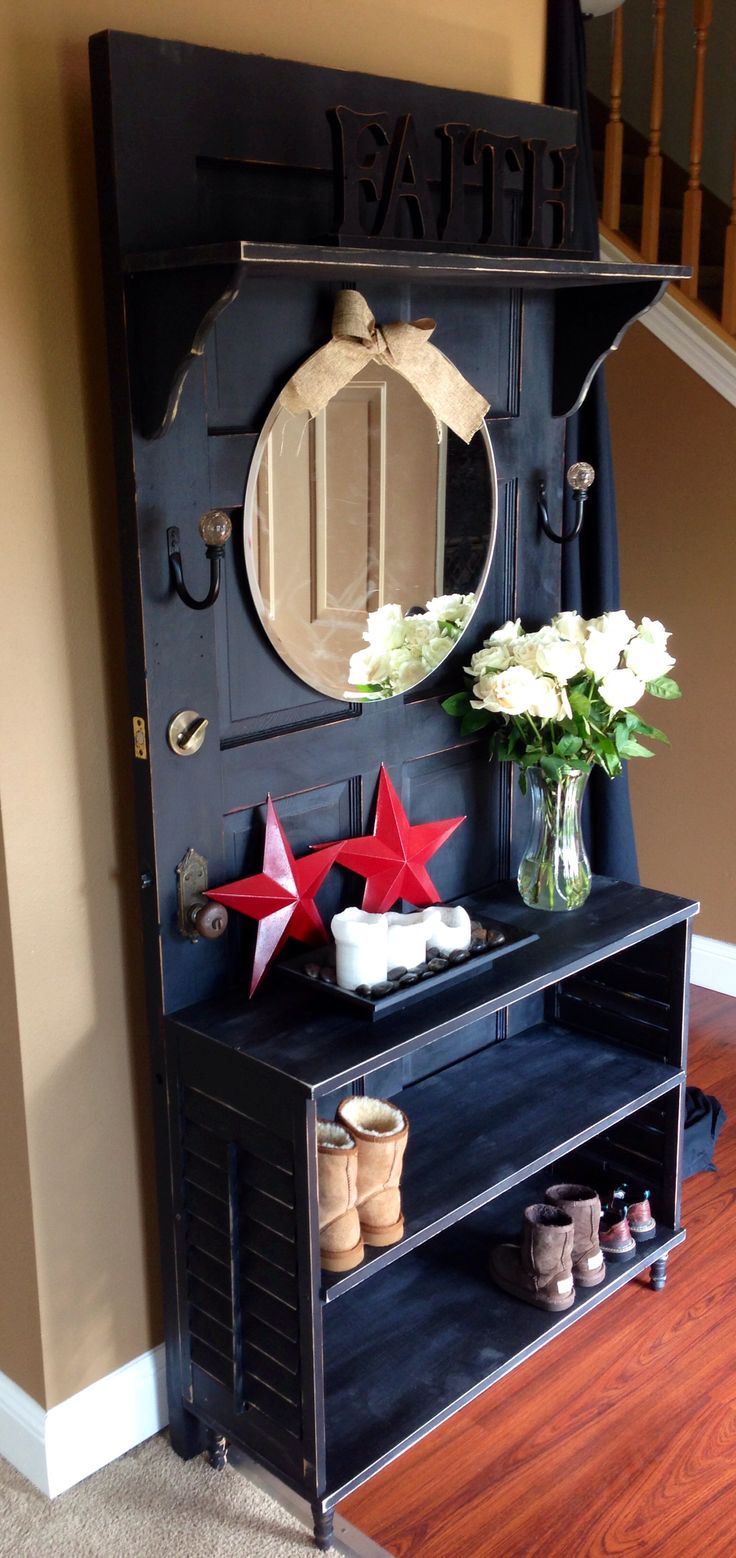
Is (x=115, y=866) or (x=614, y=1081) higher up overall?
(x=115, y=866)

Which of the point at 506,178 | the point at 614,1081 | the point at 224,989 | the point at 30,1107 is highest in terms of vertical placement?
the point at 506,178

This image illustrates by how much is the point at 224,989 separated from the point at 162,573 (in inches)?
21.7

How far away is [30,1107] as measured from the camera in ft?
5.62

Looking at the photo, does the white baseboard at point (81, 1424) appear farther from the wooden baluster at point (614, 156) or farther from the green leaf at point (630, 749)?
the wooden baluster at point (614, 156)

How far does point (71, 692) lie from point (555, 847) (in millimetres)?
774

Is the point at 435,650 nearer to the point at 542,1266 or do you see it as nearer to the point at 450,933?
the point at 450,933

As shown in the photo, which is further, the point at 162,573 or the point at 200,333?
the point at 162,573

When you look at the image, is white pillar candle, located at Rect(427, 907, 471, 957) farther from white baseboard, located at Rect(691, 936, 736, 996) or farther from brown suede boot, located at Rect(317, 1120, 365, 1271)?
white baseboard, located at Rect(691, 936, 736, 996)

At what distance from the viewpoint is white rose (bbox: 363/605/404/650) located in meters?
1.87

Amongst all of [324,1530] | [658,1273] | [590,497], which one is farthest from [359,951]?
[590,497]

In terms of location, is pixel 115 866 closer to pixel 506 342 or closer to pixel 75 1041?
pixel 75 1041

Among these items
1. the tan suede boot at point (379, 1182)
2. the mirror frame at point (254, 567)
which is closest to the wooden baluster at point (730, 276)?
the mirror frame at point (254, 567)

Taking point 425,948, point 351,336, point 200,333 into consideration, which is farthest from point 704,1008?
point 200,333

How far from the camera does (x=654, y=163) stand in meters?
3.04
